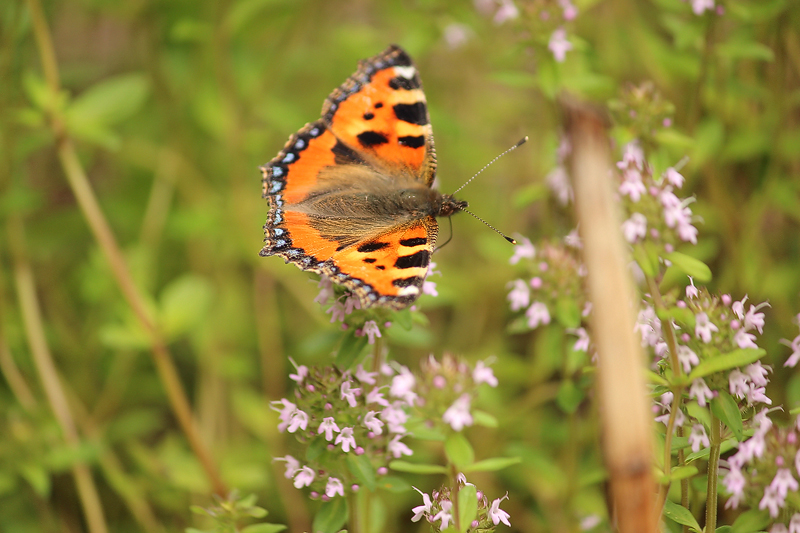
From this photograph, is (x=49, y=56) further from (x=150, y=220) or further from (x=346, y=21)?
(x=346, y=21)

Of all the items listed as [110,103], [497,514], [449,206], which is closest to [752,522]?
[497,514]

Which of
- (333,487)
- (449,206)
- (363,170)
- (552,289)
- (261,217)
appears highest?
(363,170)

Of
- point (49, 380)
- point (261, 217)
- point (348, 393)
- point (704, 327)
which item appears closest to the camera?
point (704, 327)

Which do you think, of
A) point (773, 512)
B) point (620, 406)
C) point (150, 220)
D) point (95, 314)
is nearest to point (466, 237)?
point (150, 220)

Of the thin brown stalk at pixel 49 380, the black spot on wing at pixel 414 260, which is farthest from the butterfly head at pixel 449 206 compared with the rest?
the thin brown stalk at pixel 49 380

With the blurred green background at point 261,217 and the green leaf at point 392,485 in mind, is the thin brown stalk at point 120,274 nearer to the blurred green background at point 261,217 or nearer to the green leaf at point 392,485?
the blurred green background at point 261,217

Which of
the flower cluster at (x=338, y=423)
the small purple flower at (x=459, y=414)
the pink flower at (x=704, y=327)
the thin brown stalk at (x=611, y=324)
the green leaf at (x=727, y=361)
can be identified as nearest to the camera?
the thin brown stalk at (x=611, y=324)

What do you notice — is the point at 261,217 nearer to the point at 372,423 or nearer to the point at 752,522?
the point at 372,423
